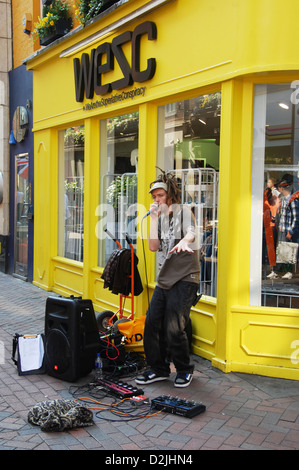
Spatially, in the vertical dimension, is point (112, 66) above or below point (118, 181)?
above

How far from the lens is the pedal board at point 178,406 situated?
13.9ft

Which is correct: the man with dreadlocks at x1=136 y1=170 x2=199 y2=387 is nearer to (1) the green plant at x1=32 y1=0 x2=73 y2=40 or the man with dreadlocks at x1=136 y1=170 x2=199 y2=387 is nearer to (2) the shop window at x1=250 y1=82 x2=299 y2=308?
(2) the shop window at x1=250 y1=82 x2=299 y2=308

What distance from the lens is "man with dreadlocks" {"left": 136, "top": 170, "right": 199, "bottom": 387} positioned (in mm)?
4922

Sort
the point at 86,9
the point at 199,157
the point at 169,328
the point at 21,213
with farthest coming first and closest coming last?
1. the point at 21,213
2. the point at 86,9
3. the point at 199,157
4. the point at 169,328

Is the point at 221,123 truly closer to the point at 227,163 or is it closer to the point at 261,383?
the point at 227,163

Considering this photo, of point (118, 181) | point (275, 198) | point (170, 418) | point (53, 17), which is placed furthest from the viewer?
point (53, 17)

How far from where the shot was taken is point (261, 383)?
16.6 ft

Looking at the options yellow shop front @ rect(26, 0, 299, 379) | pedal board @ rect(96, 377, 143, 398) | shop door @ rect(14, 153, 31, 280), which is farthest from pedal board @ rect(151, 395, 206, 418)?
shop door @ rect(14, 153, 31, 280)

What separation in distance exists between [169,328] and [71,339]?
0.92 metres

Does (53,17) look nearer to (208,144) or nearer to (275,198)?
(208,144)

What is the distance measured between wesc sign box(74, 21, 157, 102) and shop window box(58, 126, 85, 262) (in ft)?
3.07

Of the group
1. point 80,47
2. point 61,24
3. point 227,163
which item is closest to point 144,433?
point 227,163

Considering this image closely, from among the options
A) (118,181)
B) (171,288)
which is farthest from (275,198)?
(118,181)

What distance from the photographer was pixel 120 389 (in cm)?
470
